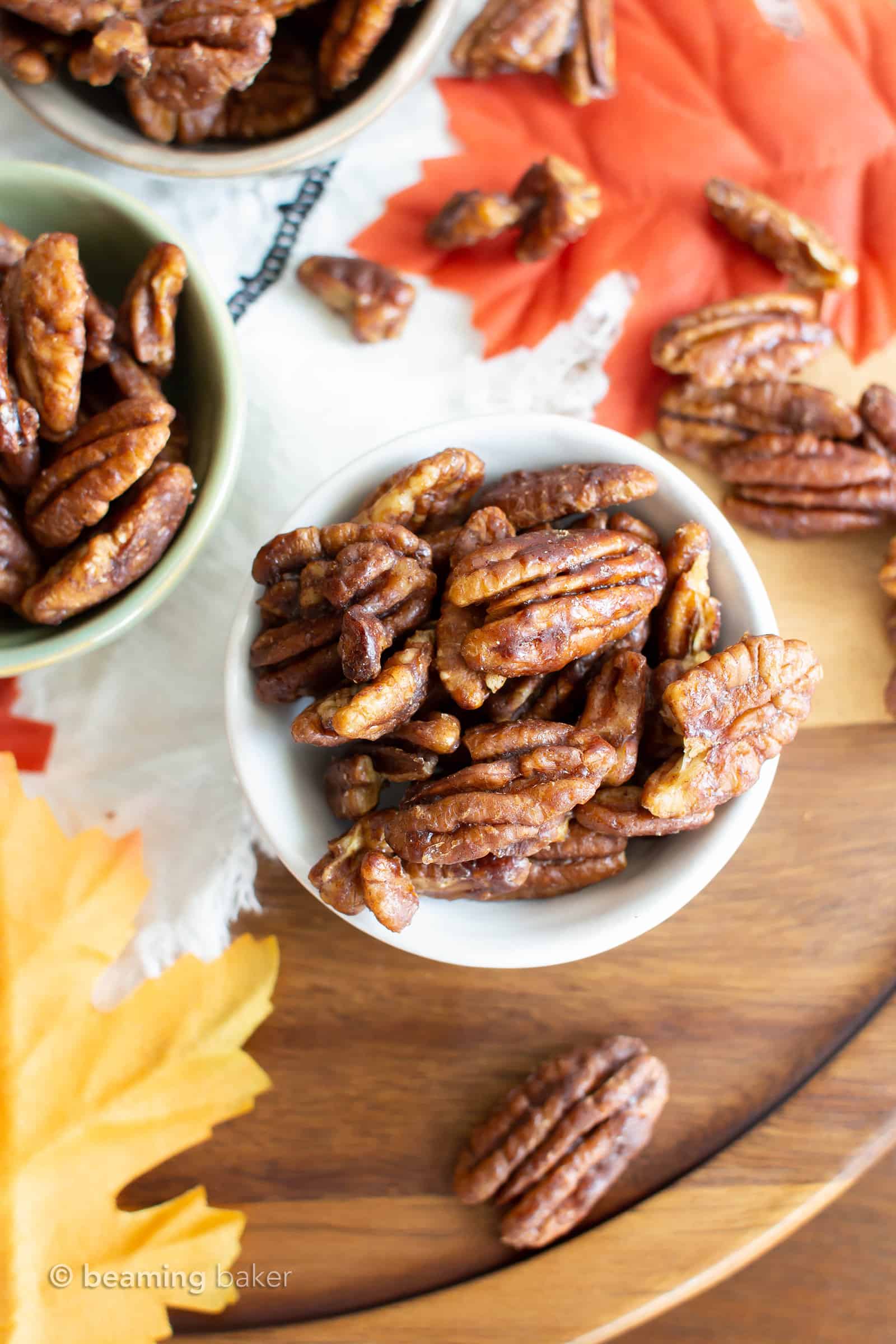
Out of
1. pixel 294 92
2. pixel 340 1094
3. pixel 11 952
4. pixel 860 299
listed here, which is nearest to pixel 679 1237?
pixel 340 1094

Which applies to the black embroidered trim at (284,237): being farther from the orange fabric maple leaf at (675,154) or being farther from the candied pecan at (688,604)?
the candied pecan at (688,604)

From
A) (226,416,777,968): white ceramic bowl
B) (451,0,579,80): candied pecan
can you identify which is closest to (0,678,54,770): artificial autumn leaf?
(226,416,777,968): white ceramic bowl

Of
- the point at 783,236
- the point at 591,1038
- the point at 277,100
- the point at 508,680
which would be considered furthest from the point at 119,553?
the point at 783,236

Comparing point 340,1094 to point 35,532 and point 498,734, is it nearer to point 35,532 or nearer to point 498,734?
point 498,734

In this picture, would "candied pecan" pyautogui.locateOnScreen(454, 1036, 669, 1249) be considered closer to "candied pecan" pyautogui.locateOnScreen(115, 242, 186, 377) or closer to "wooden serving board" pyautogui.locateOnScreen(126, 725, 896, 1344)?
"wooden serving board" pyautogui.locateOnScreen(126, 725, 896, 1344)

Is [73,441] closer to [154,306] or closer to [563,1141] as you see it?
[154,306]

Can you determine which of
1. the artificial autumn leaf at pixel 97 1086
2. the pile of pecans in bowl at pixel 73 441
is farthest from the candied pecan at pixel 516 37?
the artificial autumn leaf at pixel 97 1086
